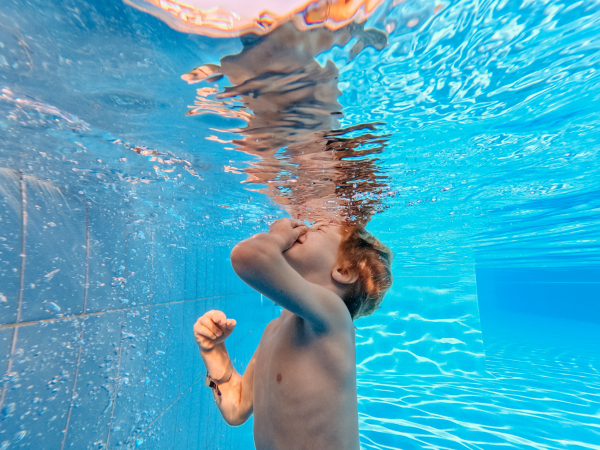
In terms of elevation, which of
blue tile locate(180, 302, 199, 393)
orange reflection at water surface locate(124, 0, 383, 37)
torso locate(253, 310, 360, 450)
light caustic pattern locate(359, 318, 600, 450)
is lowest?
light caustic pattern locate(359, 318, 600, 450)

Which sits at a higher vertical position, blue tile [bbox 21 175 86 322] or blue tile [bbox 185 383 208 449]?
blue tile [bbox 21 175 86 322]

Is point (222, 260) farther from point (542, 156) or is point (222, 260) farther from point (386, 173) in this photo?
point (542, 156)

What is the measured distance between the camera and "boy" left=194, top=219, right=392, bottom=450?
195cm

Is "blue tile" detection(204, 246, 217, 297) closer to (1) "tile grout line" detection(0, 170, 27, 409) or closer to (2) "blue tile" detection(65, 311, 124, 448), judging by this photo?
(2) "blue tile" detection(65, 311, 124, 448)

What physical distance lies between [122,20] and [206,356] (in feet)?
10.5

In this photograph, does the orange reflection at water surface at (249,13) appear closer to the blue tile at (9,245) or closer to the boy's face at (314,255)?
the boy's face at (314,255)

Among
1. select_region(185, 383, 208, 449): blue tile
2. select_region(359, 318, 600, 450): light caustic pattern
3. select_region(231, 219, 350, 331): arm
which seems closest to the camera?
select_region(231, 219, 350, 331): arm

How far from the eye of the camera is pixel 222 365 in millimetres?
3041

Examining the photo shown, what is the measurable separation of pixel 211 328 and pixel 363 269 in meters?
1.54

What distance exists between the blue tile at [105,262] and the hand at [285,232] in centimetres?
339

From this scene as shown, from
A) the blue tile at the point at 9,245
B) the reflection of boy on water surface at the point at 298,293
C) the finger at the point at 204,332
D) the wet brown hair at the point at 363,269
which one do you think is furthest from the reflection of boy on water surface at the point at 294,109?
the finger at the point at 204,332

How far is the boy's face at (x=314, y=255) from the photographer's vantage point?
2539 mm

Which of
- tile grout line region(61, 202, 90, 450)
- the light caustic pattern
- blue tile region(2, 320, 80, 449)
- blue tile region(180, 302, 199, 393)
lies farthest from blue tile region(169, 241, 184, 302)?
the light caustic pattern

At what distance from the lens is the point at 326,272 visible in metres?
2.69
